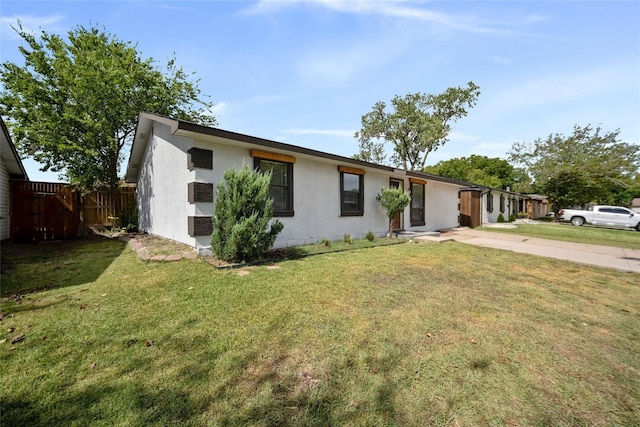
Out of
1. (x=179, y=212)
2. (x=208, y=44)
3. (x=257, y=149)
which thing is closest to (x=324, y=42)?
(x=208, y=44)

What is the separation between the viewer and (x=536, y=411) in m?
1.74

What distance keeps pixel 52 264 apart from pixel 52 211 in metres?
5.44

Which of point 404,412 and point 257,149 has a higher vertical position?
point 257,149

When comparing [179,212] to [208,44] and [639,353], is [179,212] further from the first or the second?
[639,353]

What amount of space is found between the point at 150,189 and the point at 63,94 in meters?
7.44

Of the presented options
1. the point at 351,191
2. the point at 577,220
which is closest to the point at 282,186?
the point at 351,191

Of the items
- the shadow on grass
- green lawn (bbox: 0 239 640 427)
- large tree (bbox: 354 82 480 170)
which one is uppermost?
large tree (bbox: 354 82 480 170)

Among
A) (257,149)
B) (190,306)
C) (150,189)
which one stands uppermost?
(257,149)

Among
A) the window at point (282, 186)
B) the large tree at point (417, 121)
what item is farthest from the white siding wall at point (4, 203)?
the large tree at point (417, 121)

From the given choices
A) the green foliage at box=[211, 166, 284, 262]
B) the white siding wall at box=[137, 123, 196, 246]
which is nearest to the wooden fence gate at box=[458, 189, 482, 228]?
the green foliage at box=[211, 166, 284, 262]

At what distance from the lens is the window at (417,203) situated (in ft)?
40.2

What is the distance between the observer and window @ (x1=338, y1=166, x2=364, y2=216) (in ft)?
29.1

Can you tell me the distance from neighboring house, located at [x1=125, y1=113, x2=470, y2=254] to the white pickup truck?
55.1 feet

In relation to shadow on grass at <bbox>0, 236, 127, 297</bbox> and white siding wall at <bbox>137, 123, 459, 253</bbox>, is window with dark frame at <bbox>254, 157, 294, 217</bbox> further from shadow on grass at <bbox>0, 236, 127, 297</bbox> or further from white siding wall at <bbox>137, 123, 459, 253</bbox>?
shadow on grass at <bbox>0, 236, 127, 297</bbox>
